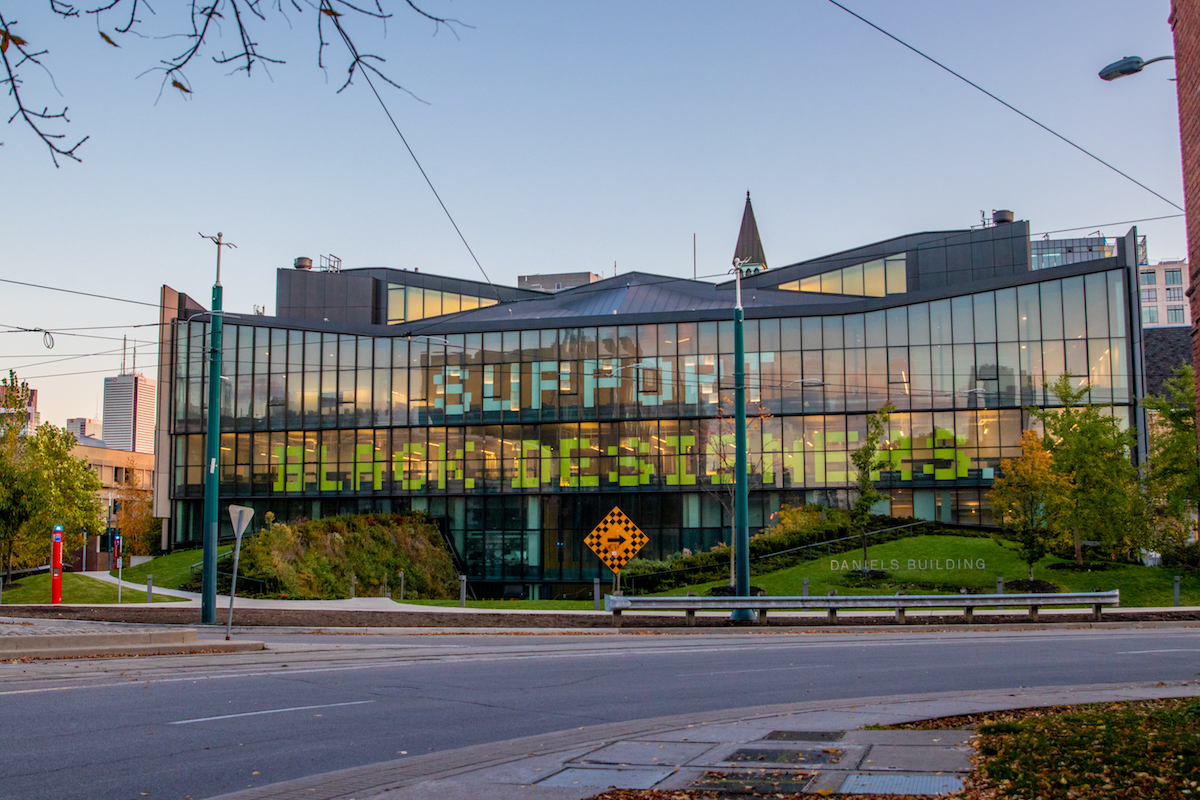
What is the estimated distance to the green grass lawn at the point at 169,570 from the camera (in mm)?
40375

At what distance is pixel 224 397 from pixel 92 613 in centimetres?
3123

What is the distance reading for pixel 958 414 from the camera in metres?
49.1

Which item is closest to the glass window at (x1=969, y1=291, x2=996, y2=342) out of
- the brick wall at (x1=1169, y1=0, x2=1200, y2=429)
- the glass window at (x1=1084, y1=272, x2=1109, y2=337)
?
the glass window at (x1=1084, y1=272, x2=1109, y2=337)

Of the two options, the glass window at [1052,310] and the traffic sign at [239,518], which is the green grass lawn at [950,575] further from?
the traffic sign at [239,518]

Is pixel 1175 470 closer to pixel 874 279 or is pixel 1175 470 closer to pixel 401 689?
pixel 874 279

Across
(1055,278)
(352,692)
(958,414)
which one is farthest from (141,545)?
(352,692)

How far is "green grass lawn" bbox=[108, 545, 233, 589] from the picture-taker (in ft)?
132

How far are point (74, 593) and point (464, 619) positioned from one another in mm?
16415

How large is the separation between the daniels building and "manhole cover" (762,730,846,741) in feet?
124

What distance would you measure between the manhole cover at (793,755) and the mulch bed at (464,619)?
1753 cm

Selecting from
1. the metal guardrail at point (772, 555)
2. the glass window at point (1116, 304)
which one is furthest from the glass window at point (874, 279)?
the metal guardrail at point (772, 555)

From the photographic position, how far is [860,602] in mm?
26891

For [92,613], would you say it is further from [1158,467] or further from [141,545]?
[141,545]

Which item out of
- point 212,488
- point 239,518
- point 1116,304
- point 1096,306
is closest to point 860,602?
point 239,518
